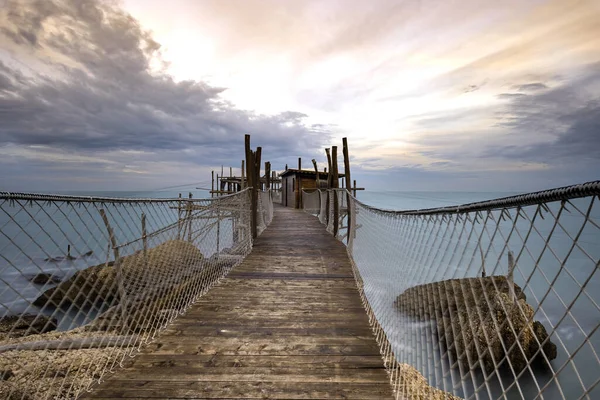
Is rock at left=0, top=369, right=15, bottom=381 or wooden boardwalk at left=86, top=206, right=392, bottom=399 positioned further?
rock at left=0, top=369, right=15, bottom=381

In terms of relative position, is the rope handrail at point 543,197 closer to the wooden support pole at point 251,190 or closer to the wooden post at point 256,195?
the wooden support pole at point 251,190

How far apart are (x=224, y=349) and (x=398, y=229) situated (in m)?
2.07

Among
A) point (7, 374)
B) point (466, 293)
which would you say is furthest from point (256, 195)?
point (7, 374)

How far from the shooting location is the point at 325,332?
2.91 m

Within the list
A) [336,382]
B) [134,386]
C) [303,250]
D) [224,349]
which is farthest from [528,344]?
[134,386]

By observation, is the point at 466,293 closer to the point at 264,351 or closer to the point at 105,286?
the point at 264,351

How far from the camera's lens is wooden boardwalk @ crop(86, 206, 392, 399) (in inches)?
84.0

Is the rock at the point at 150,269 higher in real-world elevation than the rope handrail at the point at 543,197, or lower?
lower

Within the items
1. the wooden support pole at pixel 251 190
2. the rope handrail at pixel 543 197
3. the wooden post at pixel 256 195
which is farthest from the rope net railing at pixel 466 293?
the wooden support pole at pixel 251 190

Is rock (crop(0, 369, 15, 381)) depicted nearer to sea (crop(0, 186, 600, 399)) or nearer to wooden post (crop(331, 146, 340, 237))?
sea (crop(0, 186, 600, 399))

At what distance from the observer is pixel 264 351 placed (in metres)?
2.58

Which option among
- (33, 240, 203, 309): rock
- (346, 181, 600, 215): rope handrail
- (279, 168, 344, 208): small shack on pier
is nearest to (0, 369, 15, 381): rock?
(33, 240, 203, 309): rock

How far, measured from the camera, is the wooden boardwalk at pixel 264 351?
213 centimetres

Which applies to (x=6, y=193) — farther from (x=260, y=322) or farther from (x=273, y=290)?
(x=273, y=290)
